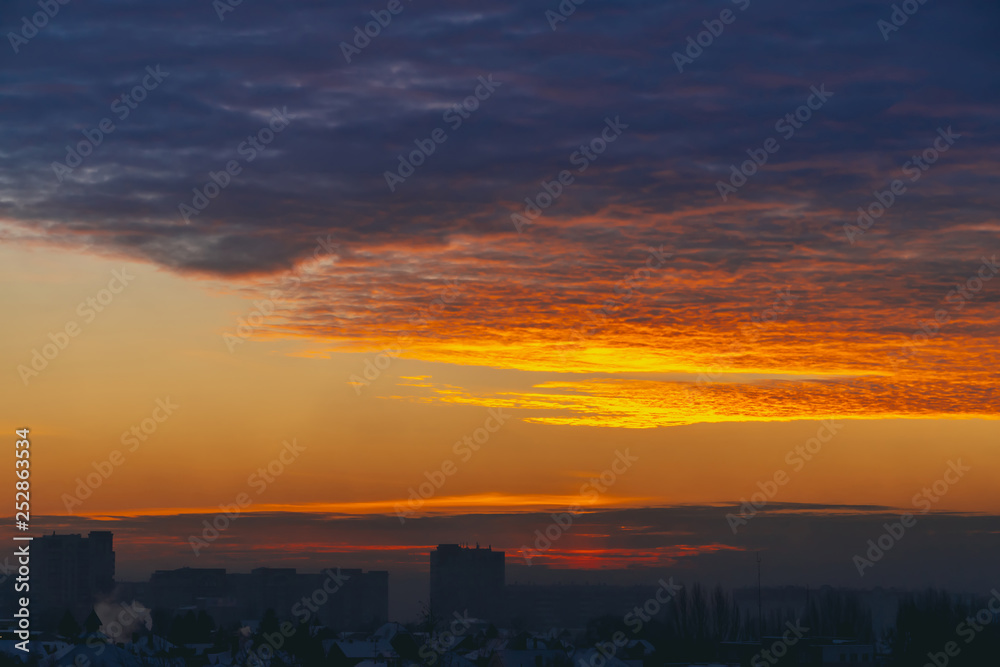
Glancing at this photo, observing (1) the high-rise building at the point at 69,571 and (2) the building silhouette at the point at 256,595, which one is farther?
(2) the building silhouette at the point at 256,595

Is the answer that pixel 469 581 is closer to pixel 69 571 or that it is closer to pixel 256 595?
pixel 256 595

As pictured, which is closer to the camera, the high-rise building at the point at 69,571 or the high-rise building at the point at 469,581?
the high-rise building at the point at 69,571

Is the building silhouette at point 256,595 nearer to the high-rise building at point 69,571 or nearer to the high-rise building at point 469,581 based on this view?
the high-rise building at point 469,581

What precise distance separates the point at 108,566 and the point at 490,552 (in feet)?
209

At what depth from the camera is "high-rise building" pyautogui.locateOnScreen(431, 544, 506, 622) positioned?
185000mm

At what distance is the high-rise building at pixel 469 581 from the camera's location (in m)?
185

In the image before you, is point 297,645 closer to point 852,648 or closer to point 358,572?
point 852,648

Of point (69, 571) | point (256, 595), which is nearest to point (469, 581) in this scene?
point (256, 595)

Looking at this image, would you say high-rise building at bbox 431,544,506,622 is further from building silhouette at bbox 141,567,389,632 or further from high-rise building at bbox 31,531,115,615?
high-rise building at bbox 31,531,115,615

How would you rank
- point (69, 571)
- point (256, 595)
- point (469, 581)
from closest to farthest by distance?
point (69, 571) → point (469, 581) → point (256, 595)

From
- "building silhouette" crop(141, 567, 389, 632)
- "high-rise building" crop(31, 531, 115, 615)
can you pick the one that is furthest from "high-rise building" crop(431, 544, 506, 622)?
"high-rise building" crop(31, 531, 115, 615)

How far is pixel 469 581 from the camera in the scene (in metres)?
189

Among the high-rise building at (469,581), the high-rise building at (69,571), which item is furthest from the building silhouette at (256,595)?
the high-rise building at (69,571)

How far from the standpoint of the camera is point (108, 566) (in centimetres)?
16500
